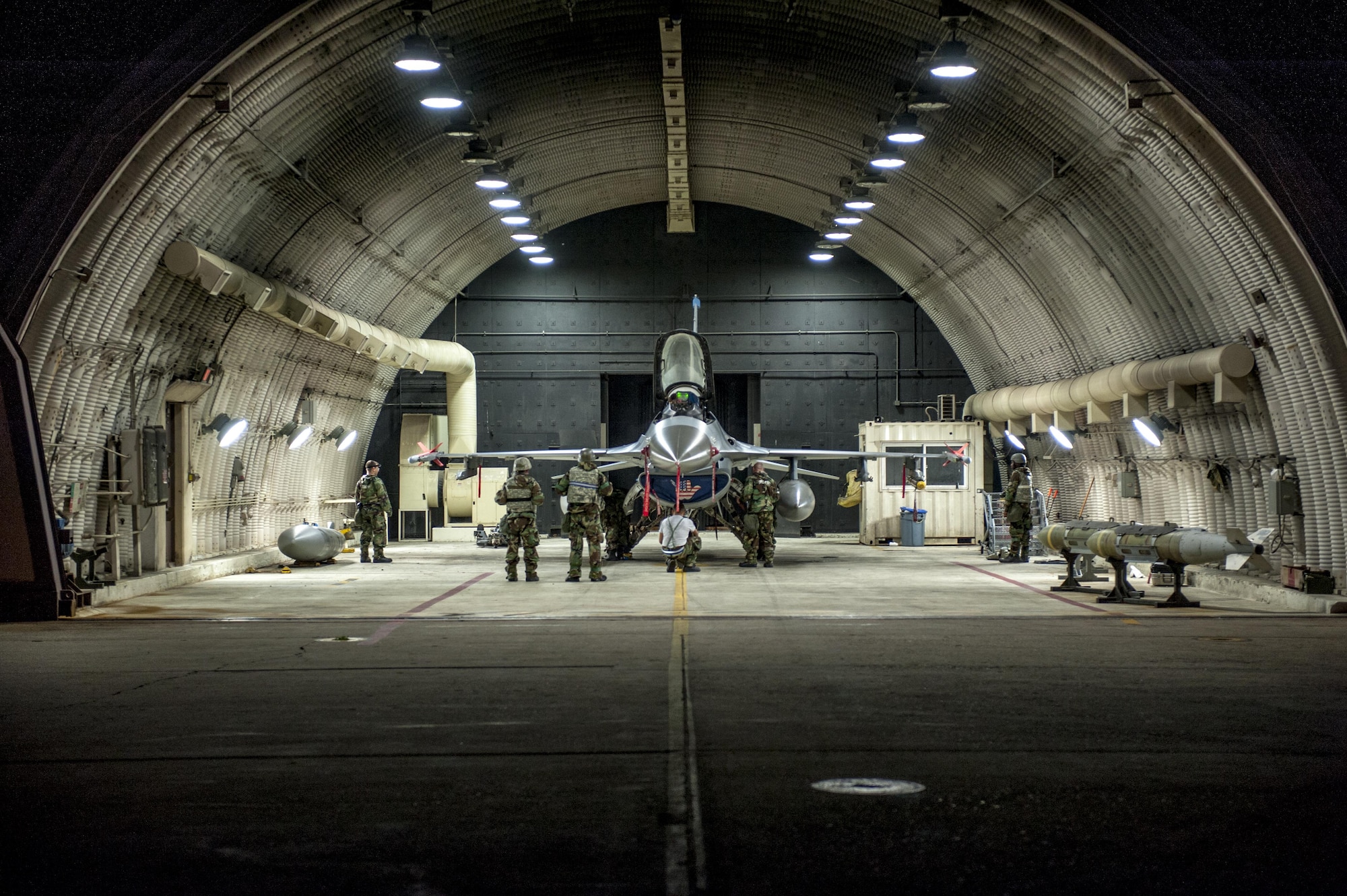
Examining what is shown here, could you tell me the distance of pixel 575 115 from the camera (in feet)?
73.4

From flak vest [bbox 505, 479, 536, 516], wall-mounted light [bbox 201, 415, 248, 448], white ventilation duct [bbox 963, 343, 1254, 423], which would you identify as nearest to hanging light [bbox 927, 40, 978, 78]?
white ventilation duct [bbox 963, 343, 1254, 423]

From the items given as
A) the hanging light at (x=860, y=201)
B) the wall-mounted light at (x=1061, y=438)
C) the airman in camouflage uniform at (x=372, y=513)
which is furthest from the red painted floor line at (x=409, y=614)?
the wall-mounted light at (x=1061, y=438)

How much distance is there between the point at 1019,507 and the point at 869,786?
1707 cm

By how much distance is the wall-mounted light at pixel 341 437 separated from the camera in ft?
85.4

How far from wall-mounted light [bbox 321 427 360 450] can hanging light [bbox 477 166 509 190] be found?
6816mm

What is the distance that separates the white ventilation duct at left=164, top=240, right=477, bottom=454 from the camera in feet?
54.2

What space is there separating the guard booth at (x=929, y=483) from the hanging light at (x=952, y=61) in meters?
14.8

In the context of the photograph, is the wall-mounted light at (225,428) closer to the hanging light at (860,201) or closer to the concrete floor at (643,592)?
the concrete floor at (643,592)

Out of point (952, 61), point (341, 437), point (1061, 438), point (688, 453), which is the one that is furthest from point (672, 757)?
point (341, 437)

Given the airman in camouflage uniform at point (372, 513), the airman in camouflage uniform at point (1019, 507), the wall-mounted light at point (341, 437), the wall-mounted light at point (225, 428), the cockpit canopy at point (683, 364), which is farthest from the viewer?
the wall-mounted light at point (341, 437)

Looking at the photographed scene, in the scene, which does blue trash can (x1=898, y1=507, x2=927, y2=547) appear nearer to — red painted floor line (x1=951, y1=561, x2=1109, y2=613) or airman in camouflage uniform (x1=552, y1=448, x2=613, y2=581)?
red painted floor line (x1=951, y1=561, x2=1109, y2=613)

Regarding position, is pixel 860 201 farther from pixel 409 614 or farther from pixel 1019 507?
pixel 409 614

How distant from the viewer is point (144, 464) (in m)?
16.7

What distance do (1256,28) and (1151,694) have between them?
9.60m
